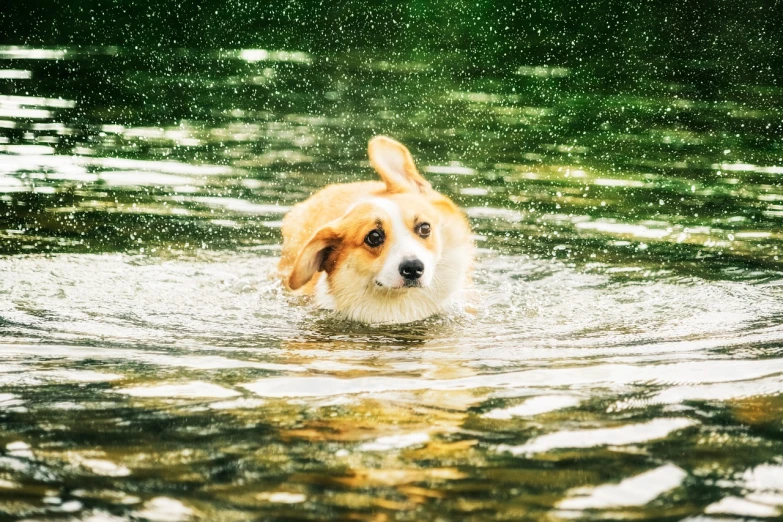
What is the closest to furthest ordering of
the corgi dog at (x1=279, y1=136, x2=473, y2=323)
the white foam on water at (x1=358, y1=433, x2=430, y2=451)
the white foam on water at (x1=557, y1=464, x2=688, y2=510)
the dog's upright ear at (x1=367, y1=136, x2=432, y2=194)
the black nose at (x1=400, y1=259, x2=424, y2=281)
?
the white foam on water at (x1=557, y1=464, x2=688, y2=510), the white foam on water at (x1=358, y1=433, x2=430, y2=451), the black nose at (x1=400, y1=259, x2=424, y2=281), the corgi dog at (x1=279, y1=136, x2=473, y2=323), the dog's upright ear at (x1=367, y1=136, x2=432, y2=194)

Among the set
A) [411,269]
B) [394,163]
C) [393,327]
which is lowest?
[393,327]

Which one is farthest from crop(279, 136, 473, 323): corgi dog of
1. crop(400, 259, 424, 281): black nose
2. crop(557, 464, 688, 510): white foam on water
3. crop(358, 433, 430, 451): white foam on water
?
crop(557, 464, 688, 510): white foam on water

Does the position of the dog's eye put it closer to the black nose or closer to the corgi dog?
the corgi dog

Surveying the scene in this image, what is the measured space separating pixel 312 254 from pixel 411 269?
59cm

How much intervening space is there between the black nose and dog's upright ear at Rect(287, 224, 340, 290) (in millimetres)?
460

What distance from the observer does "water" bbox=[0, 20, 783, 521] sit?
122 inches

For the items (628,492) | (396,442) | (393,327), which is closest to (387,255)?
(393,327)

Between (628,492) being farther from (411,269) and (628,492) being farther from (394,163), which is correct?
(394,163)

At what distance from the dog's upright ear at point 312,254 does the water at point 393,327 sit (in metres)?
0.23

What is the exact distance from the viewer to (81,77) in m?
12.7

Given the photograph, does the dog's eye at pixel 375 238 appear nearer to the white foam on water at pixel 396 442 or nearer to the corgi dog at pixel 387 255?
the corgi dog at pixel 387 255

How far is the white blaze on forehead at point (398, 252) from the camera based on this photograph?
5152 millimetres

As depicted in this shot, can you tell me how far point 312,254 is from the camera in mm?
5398

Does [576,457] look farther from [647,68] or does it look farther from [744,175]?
[647,68]
